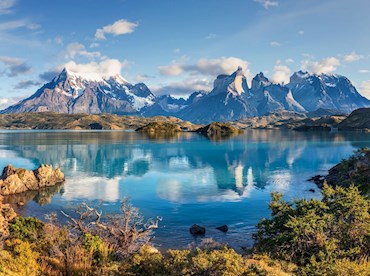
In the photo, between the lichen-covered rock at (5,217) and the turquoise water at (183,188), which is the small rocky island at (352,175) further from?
the lichen-covered rock at (5,217)

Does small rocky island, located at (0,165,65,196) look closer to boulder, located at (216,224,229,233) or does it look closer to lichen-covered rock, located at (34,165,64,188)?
lichen-covered rock, located at (34,165,64,188)

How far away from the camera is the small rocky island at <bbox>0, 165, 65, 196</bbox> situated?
242ft

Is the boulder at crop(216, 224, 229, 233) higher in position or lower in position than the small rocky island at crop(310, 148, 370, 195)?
lower

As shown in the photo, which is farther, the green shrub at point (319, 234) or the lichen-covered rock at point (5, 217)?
the lichen-covered rock at point (5, 217)

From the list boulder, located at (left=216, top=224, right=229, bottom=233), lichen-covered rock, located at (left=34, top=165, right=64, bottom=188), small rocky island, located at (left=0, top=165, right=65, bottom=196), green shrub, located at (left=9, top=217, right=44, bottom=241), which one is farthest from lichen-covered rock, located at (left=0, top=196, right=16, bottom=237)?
lichen-covered rock, located at (left=34, top=165, right=64, bottom=188)

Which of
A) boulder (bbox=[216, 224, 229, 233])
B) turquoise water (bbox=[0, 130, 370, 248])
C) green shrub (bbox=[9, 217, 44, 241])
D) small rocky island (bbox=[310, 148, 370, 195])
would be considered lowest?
boulder (bbox=[216, 224, 229, 233])

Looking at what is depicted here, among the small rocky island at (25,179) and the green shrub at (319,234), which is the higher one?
the green shrub at (319,234)

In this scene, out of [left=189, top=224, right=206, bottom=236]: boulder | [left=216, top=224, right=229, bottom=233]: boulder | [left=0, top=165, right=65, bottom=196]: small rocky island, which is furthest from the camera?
[left=0, top=165, right=65, bottom=196]: small rocky island

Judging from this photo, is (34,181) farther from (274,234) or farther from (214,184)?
(274,234)

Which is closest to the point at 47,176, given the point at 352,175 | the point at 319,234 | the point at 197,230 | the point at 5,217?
the point at 5,217

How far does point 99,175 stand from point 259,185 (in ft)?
142

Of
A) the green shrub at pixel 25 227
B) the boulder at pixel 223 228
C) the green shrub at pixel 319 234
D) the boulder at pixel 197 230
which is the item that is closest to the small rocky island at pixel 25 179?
the green shrub at pixel 25 227

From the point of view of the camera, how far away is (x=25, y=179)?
78062mm

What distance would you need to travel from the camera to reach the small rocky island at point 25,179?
2901 inches
